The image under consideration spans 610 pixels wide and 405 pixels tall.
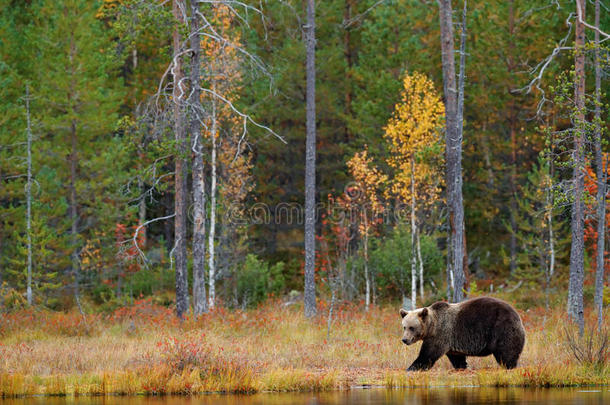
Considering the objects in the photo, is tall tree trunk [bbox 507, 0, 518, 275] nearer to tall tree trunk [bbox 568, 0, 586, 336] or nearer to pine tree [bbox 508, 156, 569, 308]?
pine tree [bbox 508, 156, 569, 308]

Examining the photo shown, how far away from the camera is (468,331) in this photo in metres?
13.6

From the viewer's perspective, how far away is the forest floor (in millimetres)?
13055

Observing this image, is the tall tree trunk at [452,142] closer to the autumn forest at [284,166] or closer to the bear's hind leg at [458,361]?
the autumn forest at [284,166]

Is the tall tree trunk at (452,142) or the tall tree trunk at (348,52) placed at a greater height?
the tall tree trunk at (348,52)

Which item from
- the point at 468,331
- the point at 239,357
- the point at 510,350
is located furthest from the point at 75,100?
the point at 510,350

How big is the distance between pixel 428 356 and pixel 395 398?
2.17m

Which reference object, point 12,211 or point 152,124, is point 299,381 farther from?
point 12,211

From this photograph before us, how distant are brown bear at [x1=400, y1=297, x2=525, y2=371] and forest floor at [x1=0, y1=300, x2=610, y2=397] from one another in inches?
12.7

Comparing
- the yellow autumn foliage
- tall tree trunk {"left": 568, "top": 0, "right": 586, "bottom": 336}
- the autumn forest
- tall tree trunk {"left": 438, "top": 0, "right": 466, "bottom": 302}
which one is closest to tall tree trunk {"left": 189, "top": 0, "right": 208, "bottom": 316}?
the autumn forest

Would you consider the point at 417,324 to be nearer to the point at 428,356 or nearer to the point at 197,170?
the point at 428,356

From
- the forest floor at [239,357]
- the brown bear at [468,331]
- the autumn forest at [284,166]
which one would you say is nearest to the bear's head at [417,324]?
the brown bear at [468,331]

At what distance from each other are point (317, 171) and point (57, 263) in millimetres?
13496

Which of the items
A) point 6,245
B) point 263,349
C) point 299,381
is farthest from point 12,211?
point 299,381

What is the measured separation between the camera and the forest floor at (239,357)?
13055 mm
